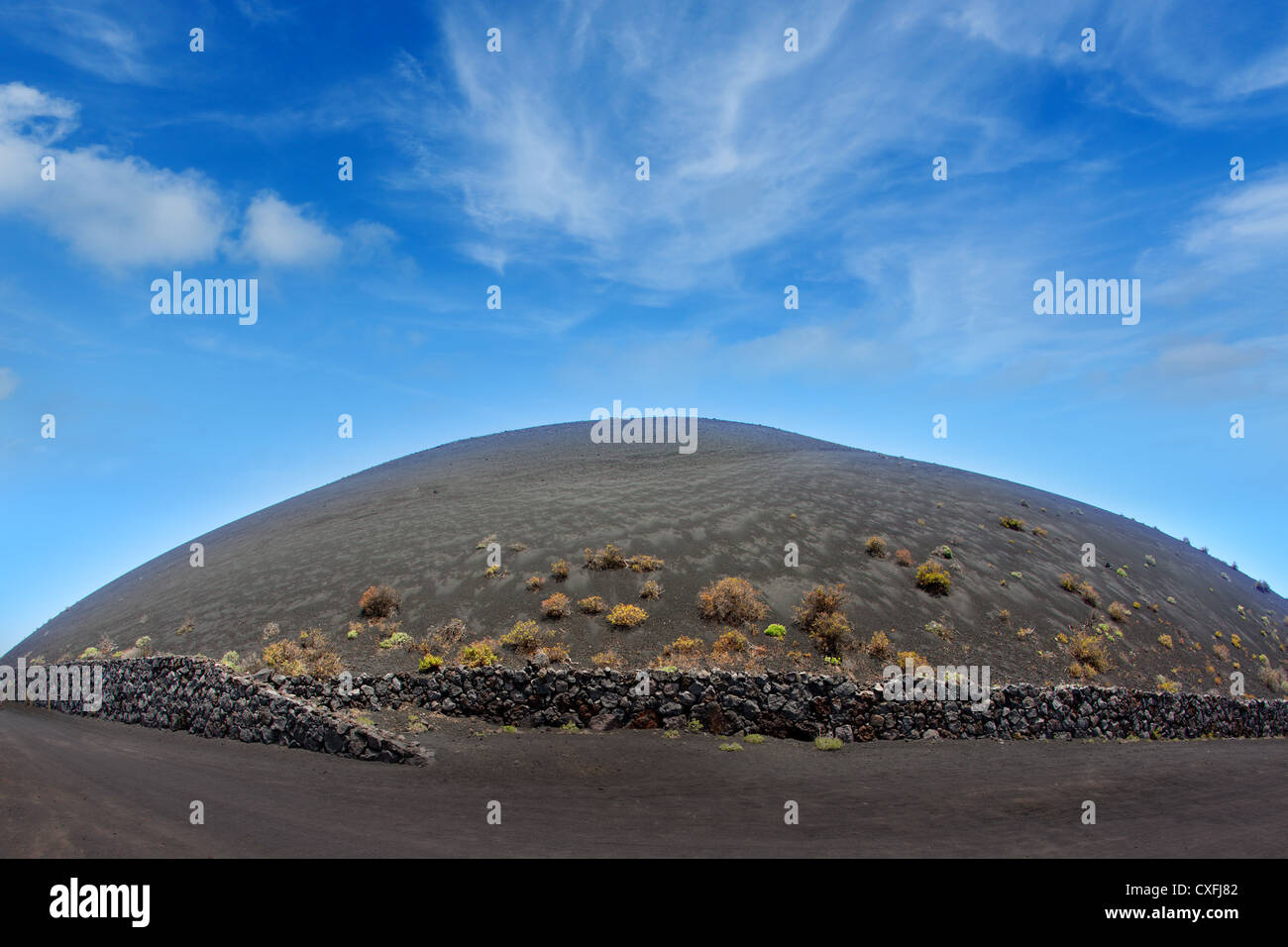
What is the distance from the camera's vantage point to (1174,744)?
20828 millimetres

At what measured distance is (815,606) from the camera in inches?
933

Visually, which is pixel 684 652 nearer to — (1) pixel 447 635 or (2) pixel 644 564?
(2) pixel 644 564

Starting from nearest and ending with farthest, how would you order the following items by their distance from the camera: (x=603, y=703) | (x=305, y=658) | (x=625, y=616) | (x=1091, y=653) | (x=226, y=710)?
(x=226, y=710) → (x=603, y=703) → (x=305, y=658) → (x=625, y=616) → (x=1091, y=653)

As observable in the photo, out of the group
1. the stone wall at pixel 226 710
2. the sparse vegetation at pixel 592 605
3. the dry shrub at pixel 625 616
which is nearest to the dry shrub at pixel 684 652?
the dry shrub at pixel 625 616

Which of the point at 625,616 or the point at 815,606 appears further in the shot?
the point at 815,606

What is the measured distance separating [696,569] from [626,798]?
14164 millimetres

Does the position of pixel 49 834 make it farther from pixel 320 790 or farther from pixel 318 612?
pixel 318 612

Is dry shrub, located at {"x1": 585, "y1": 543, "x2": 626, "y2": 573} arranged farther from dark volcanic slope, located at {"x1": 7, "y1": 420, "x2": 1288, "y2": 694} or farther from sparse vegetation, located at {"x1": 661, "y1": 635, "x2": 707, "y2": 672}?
sparse vegetation, located at {"x1": 661, "y1": 635, "x2": 707, "y2": 672}

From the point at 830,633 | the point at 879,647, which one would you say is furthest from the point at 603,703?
the point at 879,647

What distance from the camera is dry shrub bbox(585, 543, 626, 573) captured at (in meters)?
26.7

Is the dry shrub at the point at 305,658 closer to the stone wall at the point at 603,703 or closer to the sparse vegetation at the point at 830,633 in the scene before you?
the stone wall at the point at 603,703

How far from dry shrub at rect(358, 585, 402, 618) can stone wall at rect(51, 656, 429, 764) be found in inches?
224
